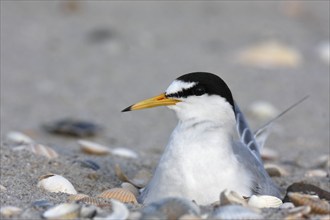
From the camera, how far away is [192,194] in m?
4.06

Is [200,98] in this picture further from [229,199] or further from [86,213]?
[86,213]

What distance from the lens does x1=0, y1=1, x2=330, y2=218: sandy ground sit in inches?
252

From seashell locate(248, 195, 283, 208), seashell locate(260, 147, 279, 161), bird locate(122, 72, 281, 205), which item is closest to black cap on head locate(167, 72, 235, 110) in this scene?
bird locate(122, 72, 281, 205)

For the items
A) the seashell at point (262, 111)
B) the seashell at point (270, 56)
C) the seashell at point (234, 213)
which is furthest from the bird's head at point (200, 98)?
the seashell at point (270, 56)

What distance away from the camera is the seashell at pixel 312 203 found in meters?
3.69

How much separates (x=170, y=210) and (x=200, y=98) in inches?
32.9

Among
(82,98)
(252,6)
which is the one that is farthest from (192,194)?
(252,6)

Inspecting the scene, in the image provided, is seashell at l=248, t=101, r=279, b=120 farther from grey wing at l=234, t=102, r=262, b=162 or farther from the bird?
the bird

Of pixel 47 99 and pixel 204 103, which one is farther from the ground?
pixel 204 103

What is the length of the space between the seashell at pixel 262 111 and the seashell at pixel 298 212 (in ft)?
13.9

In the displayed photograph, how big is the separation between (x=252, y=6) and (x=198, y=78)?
25.7ft

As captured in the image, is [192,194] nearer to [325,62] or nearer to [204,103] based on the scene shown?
[204,103]

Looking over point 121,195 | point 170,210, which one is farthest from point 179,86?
point 170,210

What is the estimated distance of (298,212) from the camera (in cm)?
363
